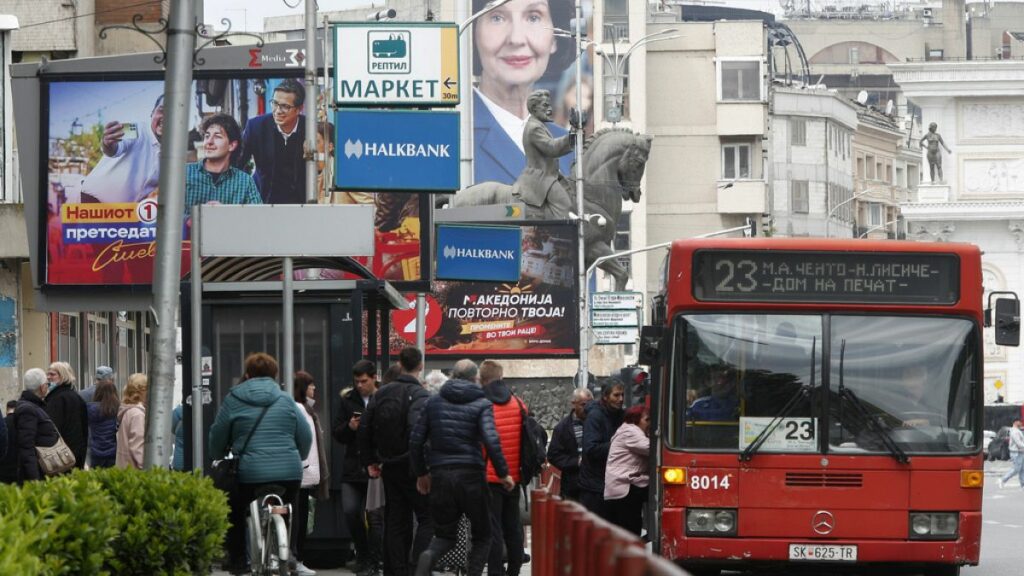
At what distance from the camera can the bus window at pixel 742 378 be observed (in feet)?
51.8

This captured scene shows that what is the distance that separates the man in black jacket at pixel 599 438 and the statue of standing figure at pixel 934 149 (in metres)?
71.6

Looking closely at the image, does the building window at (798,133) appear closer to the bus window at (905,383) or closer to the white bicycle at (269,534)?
the bus window at (905,383)

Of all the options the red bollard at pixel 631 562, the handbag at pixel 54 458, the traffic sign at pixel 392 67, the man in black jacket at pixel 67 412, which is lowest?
the handbag at pixel 54 458

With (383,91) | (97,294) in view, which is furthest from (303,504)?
(97,294)

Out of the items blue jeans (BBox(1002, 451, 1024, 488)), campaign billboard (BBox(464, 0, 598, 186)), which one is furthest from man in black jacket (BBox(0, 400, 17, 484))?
campaign billboard (BBox(464, 0, 598, 186))

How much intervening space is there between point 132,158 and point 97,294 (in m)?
2.11

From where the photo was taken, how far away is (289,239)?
1681cm

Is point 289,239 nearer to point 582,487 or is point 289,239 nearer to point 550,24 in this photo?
point 582,487

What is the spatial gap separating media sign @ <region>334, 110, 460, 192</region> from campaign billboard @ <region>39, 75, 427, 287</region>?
4.58m

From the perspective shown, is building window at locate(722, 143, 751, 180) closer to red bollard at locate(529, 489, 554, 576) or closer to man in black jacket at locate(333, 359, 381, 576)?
man in black jacket at locate(333, 359, 381, 576)

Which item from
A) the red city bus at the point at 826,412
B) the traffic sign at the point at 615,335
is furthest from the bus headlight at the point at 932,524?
the traffic sign at the point at 615,335

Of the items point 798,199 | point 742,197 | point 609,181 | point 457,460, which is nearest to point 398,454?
point 457,460

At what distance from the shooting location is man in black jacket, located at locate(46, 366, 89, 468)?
18094mm

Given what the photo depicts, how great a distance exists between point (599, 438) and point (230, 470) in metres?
4.09
